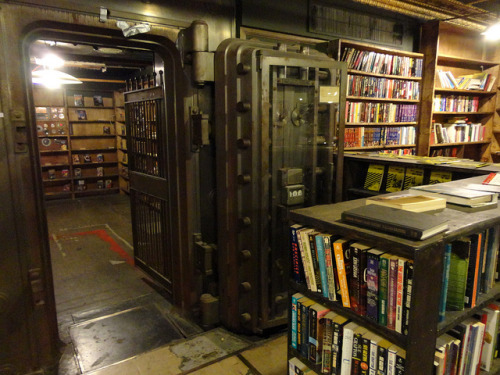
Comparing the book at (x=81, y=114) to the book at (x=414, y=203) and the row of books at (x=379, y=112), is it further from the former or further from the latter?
the book at (x=414, y=203)

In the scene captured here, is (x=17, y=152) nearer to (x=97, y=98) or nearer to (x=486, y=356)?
(x=486, y=356)

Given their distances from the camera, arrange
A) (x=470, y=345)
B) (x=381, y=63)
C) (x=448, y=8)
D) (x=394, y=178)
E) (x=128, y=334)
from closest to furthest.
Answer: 1. (x=470, y=345)
2. (x=128, y=334)
3. (x=394, y=178)
4. (x=448, y=8)
5. (x=381, y=63)

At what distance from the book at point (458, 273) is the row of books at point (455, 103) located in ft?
11.0

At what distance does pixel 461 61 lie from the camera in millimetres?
A: 4223

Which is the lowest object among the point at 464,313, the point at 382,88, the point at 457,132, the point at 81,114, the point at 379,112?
the point at 464,313

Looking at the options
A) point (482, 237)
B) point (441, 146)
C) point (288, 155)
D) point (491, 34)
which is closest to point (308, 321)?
point (482, 237)

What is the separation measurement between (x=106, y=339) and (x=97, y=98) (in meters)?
5.73

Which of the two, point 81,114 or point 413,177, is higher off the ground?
point 81,114

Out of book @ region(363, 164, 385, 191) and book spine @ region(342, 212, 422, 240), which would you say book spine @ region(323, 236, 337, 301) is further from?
book @ region(363, 164, 385, 191)

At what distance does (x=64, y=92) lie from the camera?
21.3ft

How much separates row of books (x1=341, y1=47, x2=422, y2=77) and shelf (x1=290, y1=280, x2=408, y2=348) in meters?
2.42

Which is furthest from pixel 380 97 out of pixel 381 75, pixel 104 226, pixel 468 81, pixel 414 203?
pixel 104 226

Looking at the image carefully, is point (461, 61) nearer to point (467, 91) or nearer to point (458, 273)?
point (467, 91)

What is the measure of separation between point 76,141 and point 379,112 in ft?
18.8
